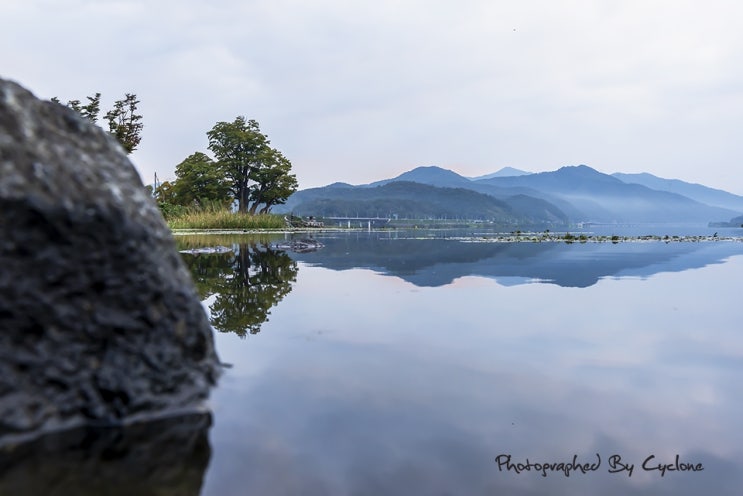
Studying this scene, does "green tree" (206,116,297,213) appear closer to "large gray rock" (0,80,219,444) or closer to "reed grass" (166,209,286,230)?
"reed grass" (166,209,286,230)

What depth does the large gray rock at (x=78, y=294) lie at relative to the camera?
4.04m

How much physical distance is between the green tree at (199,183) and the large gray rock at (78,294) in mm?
53191

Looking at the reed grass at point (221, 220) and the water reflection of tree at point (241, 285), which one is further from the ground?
the reed grass at point (221, 220)

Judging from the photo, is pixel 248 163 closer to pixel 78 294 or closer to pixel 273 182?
pixel 273 182

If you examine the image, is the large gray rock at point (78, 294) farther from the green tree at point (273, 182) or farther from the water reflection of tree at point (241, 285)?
the green tree at point (273, 182)

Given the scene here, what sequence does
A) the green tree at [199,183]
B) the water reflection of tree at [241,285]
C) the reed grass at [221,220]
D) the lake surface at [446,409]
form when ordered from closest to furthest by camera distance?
the lake surface at [446,409] → the water reflection of tree at [241,285] → the reed grass at [221,220] → the green tree at [199,183]

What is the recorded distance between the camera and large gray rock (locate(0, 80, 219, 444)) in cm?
404

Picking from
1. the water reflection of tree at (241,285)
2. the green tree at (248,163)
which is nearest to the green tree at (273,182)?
the green tree at (248,163)

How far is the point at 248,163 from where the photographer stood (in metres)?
60.2

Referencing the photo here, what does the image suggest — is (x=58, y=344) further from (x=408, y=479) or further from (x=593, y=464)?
(x=593, y=464)

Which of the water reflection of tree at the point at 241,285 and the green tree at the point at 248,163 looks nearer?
the water reflection of tree at the point at 241,285

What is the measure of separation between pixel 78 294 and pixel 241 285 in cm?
827

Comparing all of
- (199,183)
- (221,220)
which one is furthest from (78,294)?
(199,183)

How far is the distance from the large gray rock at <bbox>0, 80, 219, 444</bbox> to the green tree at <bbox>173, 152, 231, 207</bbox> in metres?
53.2
